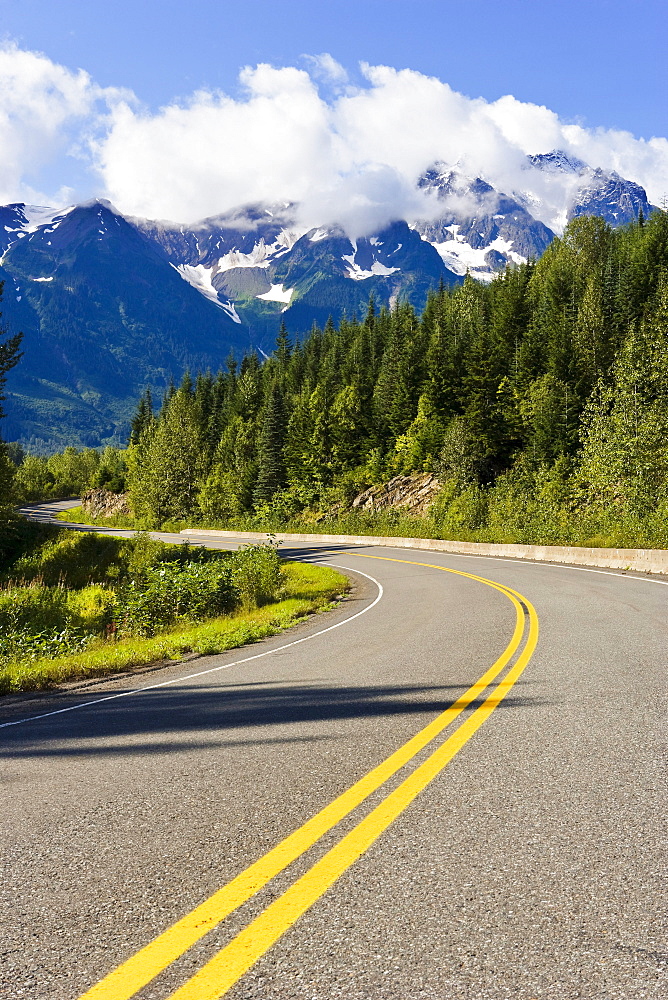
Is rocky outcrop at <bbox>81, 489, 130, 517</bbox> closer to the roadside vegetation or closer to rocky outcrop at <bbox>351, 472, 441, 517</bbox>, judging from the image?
rocky outcrop at <bbox>351, 472, 441, 517</bbox>

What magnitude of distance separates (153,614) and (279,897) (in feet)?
46.3

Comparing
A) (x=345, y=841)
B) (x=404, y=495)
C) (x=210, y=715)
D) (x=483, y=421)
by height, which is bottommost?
(x=210, y=715)

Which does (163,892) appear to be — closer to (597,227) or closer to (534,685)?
(534,685)

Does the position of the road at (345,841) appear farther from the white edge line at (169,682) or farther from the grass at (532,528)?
the grass at (532,528)

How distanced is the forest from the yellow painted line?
24.6m

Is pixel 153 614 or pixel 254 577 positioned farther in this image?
pixel 254 577

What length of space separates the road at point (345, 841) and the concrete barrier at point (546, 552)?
15924 mm

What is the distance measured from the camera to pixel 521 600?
49.3 feet

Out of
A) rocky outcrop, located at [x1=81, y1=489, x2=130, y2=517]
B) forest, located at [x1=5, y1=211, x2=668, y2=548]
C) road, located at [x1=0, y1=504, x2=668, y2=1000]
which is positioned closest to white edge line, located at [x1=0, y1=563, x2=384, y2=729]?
road, located at [x1=0, y1=504, x2=668, y2=1000]

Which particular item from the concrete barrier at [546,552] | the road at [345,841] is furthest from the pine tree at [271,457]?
the road at [345,841]

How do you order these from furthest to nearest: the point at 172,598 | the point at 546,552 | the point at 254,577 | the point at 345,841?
the point at 546,552, the point at 254,577, the point at 172,598, the point at 345,841

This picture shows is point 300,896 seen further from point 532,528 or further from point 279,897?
point 532,528

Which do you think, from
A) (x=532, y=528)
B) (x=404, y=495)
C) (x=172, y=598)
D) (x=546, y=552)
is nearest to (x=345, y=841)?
(x=172, y=598)

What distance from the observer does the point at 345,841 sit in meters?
3.23
